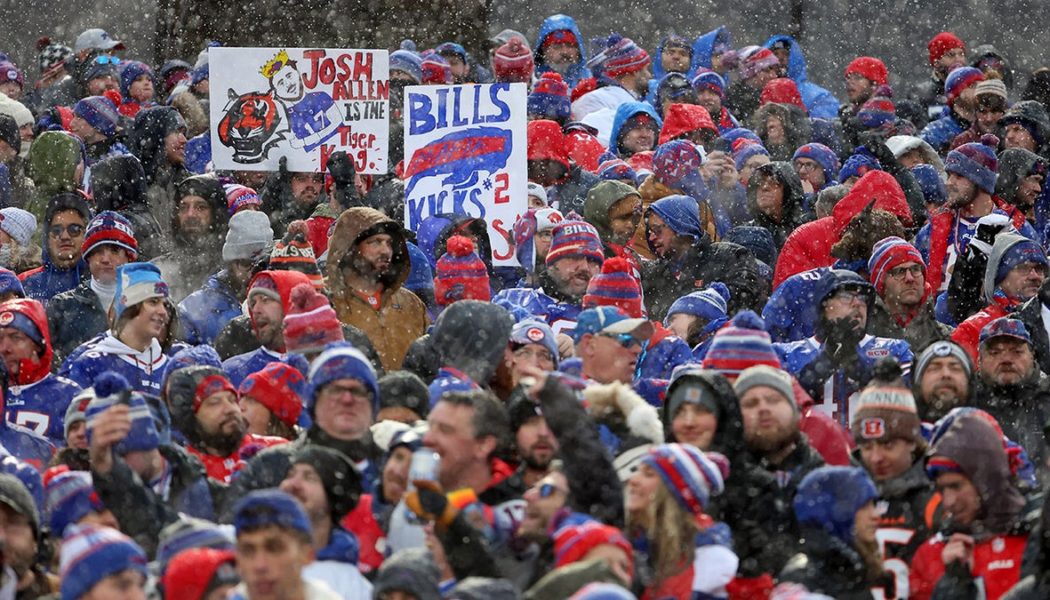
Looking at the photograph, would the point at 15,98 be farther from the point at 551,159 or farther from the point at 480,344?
the point at 480,344

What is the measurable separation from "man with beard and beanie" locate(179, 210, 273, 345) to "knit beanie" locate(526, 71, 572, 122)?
10.6 feet

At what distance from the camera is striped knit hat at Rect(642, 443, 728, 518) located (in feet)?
24.1

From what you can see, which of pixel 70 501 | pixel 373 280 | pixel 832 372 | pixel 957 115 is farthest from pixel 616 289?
pixel 957 115

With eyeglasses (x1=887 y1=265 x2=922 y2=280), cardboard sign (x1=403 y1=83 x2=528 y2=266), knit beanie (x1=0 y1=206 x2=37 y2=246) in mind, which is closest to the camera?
eyeglasses (x1=887 y1=265 x2=922 y2=280)

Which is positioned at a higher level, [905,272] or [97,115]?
[97,115]

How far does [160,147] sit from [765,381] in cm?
690

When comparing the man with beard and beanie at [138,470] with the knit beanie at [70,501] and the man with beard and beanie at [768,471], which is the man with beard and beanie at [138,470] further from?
the man with beard and beanie at [768,471]

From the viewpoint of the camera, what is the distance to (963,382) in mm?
9586

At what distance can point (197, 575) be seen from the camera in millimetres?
6758

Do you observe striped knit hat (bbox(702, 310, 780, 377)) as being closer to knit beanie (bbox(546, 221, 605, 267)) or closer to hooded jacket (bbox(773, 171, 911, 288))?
knit beanie (bbox(546, 221, 605, 267))

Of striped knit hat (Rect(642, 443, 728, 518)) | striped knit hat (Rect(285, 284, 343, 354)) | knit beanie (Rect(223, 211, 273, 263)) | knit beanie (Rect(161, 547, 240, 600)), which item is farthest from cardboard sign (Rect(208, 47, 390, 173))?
knit beanie (Rect(161, 547, 240, 600))

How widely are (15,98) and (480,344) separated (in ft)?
26.4

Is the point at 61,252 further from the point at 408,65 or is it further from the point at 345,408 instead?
the point at 408,65

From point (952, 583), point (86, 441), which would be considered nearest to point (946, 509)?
point (952, 583)
